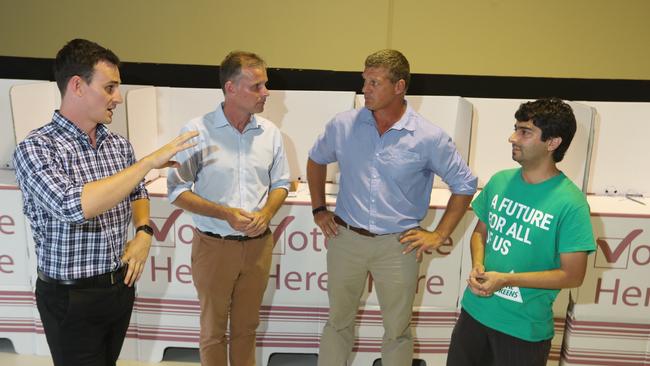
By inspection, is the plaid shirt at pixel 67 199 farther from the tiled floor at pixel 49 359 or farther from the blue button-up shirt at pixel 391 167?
the tiled floor at pixel 49 359

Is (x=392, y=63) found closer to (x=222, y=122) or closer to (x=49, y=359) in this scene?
A: (x=222, y=122)

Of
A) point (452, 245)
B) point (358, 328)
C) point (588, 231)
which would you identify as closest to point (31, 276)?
point (358, 328)

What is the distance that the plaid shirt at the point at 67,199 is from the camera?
1.55 metres

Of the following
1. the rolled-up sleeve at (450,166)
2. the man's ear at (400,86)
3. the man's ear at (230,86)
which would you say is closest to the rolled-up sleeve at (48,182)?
the man's ear at (230,86)

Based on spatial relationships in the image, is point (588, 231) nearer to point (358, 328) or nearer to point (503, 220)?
point (503, 220)

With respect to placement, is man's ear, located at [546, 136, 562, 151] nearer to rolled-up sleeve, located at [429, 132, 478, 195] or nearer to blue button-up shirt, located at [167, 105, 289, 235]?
rolled-up sleeve, located at [429, 132, 478, 195]

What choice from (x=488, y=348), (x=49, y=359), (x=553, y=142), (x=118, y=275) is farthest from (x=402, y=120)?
(x=49, y=359)

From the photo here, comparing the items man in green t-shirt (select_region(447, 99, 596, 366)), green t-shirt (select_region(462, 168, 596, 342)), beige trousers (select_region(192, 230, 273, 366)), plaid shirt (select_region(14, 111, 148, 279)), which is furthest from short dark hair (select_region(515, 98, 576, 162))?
plaid shirt (select_region(14, 111, 148, 279))

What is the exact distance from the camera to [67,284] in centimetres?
174

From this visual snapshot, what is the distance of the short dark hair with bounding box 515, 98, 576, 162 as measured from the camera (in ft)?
6.02

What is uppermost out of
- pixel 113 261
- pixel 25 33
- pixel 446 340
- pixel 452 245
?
pixel 25 33

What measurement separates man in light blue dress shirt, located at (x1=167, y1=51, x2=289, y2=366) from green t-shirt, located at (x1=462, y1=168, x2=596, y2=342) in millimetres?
932

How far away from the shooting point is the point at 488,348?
2.02 m

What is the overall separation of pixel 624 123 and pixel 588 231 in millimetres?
1785
